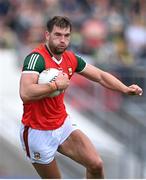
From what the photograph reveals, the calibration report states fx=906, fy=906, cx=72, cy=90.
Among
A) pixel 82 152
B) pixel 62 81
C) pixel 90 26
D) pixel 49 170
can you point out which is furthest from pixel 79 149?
pixel 90 26

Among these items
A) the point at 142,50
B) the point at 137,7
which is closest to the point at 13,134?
the point at 142,50

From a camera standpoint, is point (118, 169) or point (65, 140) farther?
point (118, 169)

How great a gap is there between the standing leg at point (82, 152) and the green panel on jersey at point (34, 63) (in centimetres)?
96

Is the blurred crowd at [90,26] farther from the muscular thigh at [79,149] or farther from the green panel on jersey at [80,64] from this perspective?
the muscular thigh at [79,149]

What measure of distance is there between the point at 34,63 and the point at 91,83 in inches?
262

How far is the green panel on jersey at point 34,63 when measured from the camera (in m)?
9.32

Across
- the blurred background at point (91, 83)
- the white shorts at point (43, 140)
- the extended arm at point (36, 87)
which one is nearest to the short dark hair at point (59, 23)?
the extended arm at point (36, 87)

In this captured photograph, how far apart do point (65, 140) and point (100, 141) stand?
629cm

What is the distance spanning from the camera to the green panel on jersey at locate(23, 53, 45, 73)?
932 centimetres

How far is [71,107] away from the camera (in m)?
16.3

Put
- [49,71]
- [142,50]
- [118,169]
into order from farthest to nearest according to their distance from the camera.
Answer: [142,50], [118,169], [49,71]

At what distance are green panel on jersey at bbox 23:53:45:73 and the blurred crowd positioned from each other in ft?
23.2

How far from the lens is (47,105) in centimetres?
961

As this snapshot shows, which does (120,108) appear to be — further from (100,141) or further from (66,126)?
(66,126)
